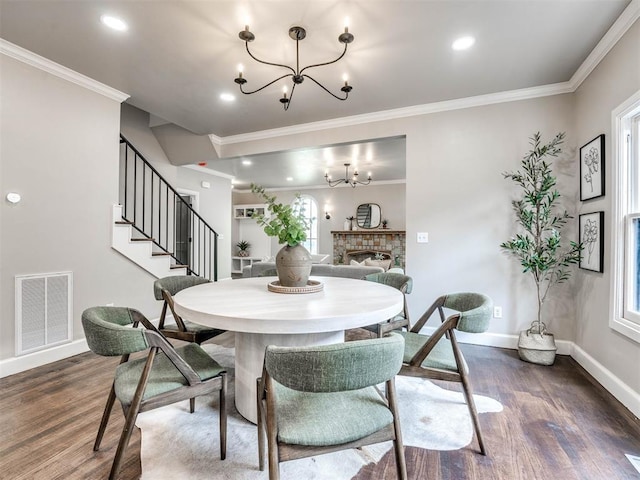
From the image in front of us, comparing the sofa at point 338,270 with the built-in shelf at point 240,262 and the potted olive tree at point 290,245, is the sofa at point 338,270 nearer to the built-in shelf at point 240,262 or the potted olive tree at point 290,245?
the potted olive tree at point 290,245

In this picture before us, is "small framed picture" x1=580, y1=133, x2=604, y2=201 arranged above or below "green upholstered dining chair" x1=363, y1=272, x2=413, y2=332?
above

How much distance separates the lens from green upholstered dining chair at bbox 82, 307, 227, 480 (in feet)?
4.11

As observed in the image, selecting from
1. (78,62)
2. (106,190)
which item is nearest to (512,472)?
(106,190)

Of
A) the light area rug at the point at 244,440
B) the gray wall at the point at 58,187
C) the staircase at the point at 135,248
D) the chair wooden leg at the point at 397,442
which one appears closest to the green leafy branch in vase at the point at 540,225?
the light area rug at the point at 244,440

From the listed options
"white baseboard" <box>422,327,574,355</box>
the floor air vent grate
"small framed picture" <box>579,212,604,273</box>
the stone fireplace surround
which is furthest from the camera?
the stone fireplace surround

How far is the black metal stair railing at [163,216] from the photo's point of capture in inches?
180

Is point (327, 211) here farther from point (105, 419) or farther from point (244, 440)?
point (105, 419)

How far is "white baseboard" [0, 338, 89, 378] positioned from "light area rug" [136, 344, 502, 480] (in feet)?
5.02

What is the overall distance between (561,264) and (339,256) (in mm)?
5726

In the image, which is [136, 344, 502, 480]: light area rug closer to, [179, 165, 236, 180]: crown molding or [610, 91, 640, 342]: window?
[610, 91, 640, 342]: window

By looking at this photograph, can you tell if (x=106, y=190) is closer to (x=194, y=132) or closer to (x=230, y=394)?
(x=194, y=132)

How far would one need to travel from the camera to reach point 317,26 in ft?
7.24

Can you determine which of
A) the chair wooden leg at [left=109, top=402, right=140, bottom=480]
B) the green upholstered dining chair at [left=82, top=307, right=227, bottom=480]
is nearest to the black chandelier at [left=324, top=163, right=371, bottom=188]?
the green upholstered dining chair at [left=82, top=307, right=227, bottom=480]

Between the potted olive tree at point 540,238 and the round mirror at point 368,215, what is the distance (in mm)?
4948
